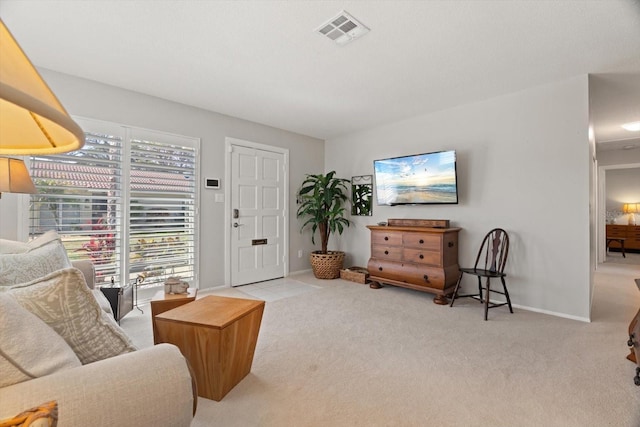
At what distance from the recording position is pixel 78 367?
83 cm

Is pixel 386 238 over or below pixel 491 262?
over

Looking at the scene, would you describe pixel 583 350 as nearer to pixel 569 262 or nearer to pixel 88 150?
pixel 569 262

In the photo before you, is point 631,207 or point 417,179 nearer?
point 417,179

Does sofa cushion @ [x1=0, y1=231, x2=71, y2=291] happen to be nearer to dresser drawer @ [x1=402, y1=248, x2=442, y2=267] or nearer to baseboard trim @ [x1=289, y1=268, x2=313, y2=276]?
dresser drawer @ [x1=402, y1=248, x2=442, y2=267]

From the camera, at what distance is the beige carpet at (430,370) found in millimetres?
1604

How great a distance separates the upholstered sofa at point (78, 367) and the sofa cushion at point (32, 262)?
0.73 m

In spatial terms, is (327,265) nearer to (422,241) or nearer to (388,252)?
(388,252)

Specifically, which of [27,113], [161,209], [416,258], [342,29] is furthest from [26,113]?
[416,258]

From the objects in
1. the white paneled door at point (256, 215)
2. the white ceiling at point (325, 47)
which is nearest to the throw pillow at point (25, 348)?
the white ceiling at point (325, 47)

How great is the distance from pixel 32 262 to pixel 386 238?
11.4 feet

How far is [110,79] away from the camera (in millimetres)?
3113

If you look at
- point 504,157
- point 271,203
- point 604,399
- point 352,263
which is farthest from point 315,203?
point 604,399

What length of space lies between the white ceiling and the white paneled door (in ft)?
3.50

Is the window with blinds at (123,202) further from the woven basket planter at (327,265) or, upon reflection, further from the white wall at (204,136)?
the woven basket planter at (327,265)
